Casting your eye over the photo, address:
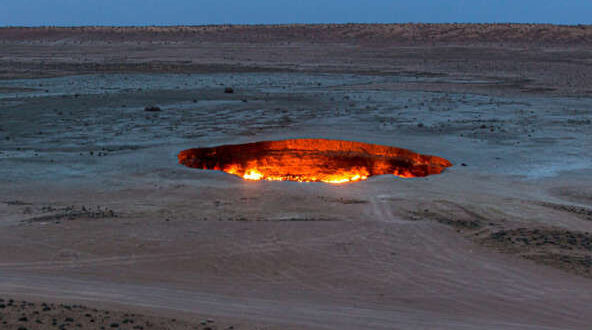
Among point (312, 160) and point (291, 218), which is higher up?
point (312, 160)

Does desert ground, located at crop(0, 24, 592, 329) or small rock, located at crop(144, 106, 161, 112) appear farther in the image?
small rock, located at crop(144, 106, 161, 112)

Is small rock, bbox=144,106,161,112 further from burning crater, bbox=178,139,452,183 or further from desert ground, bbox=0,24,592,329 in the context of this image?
burning crater, bbox=178,139,452,183

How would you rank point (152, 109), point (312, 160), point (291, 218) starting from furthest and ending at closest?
point (152, 109) → point (312, 160) → point (291, 218)

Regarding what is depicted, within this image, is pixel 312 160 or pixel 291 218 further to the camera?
pixel 312 160

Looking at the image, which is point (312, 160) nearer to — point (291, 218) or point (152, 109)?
point (291, 218)

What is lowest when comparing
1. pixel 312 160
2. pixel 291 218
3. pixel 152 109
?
pixel 291 218

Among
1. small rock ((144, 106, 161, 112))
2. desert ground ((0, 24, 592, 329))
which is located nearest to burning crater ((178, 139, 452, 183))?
desert ground ((0, 24, 592, 329))

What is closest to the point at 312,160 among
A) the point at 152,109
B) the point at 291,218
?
the point at 291,218

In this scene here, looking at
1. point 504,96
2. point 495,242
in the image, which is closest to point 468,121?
point 504,96
